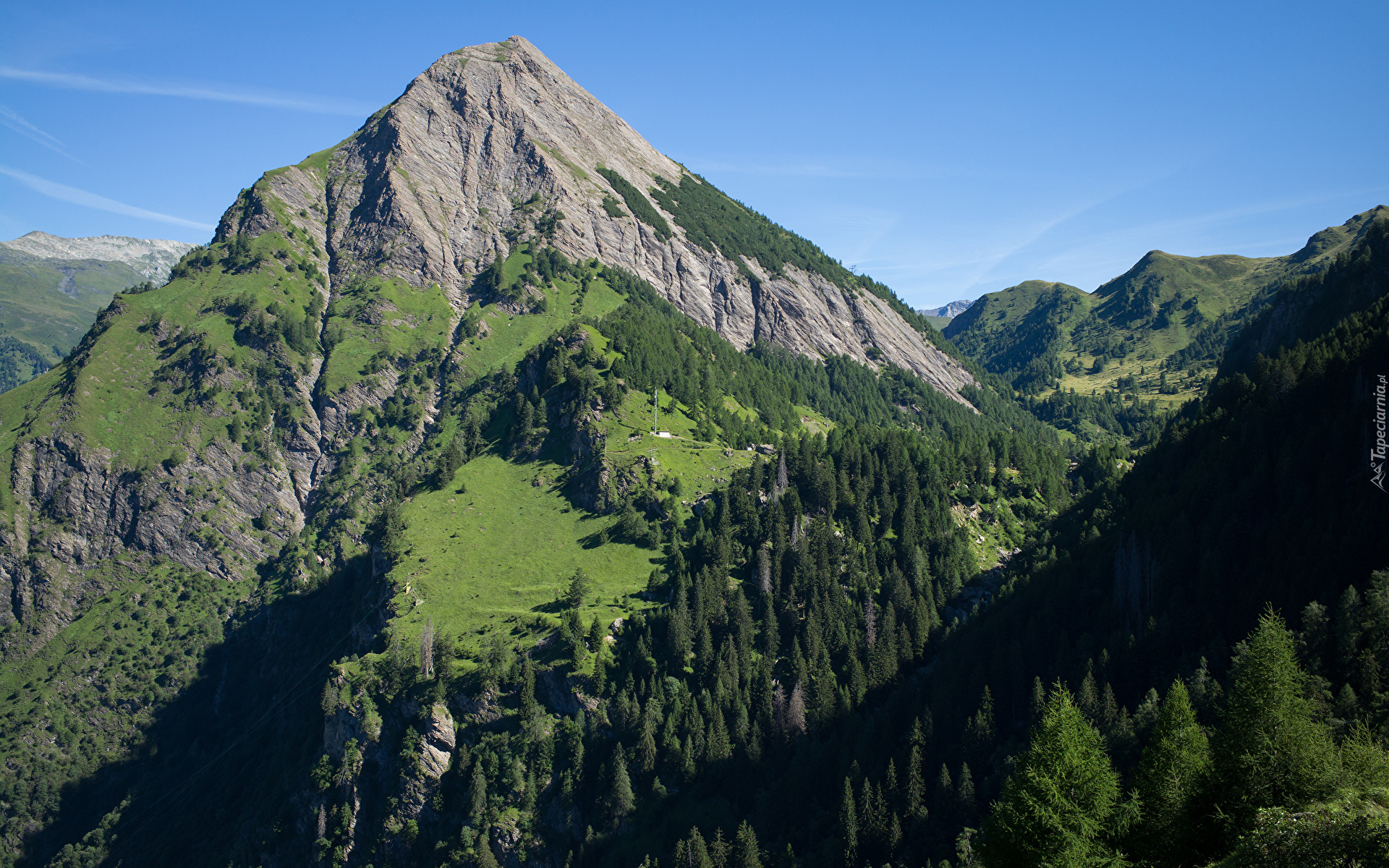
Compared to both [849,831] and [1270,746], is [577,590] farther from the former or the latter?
[1270,746]

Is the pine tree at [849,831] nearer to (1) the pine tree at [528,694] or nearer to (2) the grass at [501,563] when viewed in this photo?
(1) the pine tree at [528,694]

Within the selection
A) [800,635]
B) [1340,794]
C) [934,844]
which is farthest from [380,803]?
[1340,794]

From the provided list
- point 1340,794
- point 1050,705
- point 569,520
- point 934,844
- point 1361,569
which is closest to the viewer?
point 1340,794

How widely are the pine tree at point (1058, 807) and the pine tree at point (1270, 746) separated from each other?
723 centimetres

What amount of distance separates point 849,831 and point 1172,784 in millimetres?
70244

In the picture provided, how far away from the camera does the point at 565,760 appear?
140000mm

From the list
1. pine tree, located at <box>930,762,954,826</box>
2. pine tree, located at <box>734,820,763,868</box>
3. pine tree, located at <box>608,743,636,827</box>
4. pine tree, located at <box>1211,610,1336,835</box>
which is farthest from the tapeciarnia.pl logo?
pine tree, located at <box>608,743,636,827</box>

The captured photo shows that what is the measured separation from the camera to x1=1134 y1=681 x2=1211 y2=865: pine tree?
2013 inches

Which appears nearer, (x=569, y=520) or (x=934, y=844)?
(x=934, y=844)

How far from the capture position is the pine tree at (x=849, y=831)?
112250 mm

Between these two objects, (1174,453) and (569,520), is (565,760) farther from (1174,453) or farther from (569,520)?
(1174,453)

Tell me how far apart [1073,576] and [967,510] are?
53641mm

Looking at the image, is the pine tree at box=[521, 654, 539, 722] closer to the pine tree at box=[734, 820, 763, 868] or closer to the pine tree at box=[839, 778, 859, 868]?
the pine tree at box=[734, 820, 763, 868]

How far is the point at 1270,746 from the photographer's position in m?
49.9
